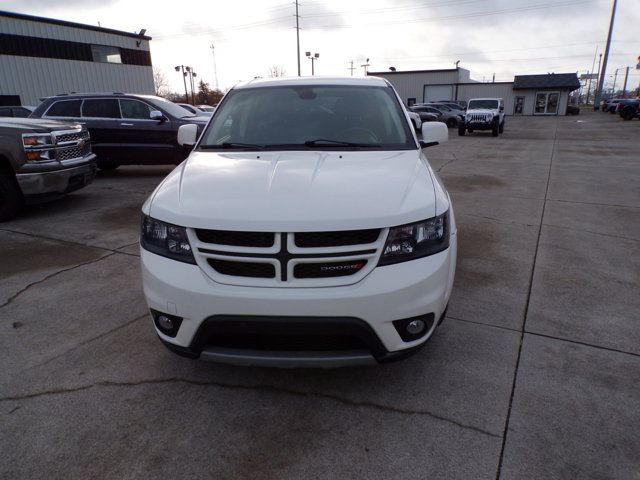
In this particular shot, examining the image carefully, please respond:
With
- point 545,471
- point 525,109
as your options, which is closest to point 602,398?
point 545,471

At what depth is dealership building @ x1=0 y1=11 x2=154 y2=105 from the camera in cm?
2273

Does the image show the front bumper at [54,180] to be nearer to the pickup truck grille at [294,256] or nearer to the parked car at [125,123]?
the parked car at [125,123]

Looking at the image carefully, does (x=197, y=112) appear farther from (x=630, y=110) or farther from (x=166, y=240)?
(x=630, y=110)

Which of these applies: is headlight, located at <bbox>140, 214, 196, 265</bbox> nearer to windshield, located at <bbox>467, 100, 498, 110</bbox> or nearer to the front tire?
the front tire

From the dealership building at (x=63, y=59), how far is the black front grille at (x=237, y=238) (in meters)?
27.3

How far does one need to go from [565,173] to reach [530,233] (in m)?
5.38

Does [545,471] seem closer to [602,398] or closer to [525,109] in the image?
[602,398]

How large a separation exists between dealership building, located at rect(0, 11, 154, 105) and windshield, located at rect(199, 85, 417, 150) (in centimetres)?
2593

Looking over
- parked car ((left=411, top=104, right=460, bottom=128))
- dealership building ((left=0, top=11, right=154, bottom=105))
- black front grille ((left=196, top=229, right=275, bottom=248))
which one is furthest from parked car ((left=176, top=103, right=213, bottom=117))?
parked car ((left=411, top=104, right=460, bottom=128))

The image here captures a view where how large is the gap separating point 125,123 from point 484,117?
17.8 m

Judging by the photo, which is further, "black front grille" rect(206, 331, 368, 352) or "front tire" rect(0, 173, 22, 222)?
"front tire" rect(0, 173, 22, 222)

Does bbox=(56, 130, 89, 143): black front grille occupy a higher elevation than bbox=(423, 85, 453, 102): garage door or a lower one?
lower

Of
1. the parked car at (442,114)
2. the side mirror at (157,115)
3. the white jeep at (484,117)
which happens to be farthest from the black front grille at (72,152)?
the parked car at (442,114)

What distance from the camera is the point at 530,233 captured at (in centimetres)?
531
